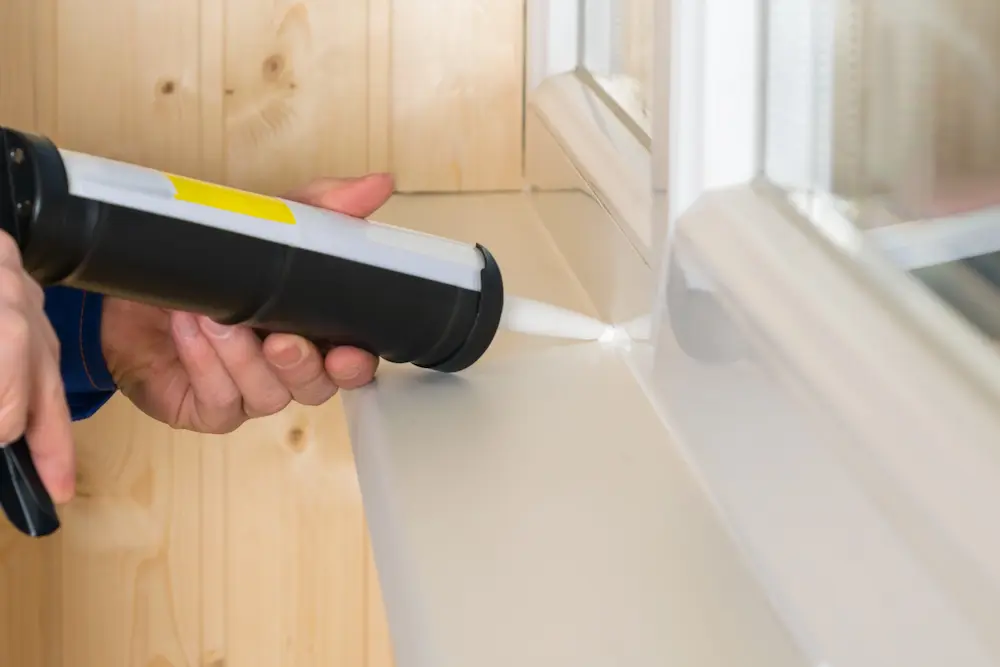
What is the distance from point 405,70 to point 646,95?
0.42 m

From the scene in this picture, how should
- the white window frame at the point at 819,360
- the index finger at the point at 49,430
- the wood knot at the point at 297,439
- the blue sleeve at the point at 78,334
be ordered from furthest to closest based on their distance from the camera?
the wood knot at the point at 297,439
the blue sleeve at the point at 78,334
the index finger at the point at 49,430
the white window frame at the point at 819,360

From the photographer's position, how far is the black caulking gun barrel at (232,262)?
38cm

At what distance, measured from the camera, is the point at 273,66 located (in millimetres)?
909

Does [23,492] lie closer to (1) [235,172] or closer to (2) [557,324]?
(2) [557,324]

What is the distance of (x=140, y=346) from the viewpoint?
65cm

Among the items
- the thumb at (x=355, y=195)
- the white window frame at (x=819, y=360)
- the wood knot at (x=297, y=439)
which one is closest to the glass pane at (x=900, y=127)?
the white window frame at (x=819, y=360)

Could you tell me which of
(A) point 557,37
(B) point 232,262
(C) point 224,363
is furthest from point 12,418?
(A) point 557,37

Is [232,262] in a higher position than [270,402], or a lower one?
higher

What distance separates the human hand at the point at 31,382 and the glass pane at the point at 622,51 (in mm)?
333

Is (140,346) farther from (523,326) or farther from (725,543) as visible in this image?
(725,543)

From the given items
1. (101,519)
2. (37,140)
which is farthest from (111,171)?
(101,519)

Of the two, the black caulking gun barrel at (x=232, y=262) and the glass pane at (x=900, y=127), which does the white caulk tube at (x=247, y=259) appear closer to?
the black caulking gun barrel at (x=232, y=262)

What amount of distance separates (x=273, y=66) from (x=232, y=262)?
1.79ft

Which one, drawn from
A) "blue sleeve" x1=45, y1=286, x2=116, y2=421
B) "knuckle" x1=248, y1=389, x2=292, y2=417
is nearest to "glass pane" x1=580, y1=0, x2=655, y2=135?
"knuckle" x1=248, y1=389, x2=292, y2=417
